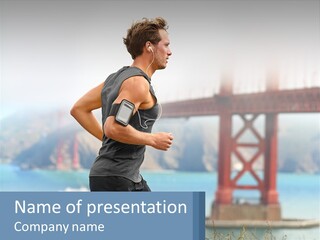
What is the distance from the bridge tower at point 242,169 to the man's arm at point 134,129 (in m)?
38.5

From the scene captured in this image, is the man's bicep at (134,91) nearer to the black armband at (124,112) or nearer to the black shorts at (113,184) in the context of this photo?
the black armband at (124,112)

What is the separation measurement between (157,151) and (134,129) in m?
43.2

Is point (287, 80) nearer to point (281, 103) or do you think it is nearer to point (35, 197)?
point (281, 103)

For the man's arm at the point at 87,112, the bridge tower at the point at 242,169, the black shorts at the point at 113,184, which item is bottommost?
the black shorts at the point at 113,184

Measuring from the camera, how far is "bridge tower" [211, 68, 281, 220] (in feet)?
136

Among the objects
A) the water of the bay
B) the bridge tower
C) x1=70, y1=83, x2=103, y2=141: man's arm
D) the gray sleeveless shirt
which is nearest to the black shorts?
the gray sleeveless shirt

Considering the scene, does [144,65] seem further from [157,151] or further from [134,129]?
[157,151]

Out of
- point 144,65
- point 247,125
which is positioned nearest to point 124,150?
point 144,65

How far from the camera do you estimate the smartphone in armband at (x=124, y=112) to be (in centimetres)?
229

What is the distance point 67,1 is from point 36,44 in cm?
409

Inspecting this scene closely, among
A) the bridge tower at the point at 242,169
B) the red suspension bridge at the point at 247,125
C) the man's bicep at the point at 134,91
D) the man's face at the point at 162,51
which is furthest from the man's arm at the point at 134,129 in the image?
the bridge tower at the point at 242,169

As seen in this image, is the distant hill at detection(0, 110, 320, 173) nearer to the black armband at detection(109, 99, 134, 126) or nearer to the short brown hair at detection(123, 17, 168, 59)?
the short brown hair at detection(123, 17, 168, 59)

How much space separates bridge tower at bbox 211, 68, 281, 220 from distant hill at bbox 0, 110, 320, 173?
2.22 meters

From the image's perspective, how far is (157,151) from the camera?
45.6 meters
